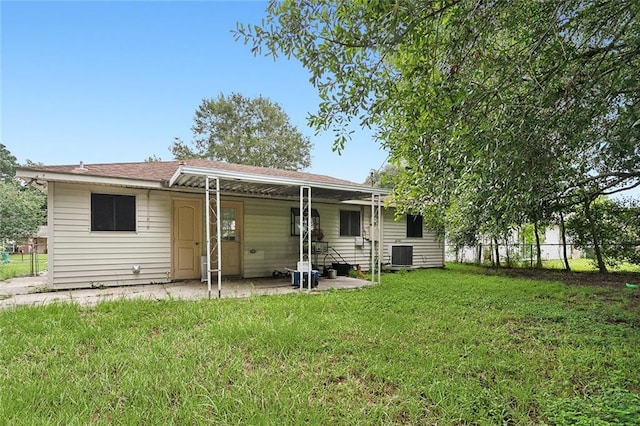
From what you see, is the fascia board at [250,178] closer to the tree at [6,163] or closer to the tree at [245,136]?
the tree at [245,136]

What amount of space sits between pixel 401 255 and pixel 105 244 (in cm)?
849

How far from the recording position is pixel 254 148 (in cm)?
2216

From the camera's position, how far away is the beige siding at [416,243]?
11.3 metres

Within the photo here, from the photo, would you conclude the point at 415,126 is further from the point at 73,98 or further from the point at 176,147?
the point at 176,147

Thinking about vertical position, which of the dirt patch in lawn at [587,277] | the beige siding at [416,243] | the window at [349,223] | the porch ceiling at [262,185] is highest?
the porch ceiling at [262,185]

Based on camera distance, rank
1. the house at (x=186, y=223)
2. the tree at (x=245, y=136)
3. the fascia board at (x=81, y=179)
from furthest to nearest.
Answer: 1. the tree at (x=245, y=136)
2. the house at (x=186, y=223)
3. the fascia board at (x=81, y=179)

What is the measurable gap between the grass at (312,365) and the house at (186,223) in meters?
2.15

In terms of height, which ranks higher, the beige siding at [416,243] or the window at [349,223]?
the window at [349,223]

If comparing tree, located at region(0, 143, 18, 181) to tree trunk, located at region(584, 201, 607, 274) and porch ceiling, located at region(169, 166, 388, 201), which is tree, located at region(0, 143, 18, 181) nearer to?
porch ceiling, located at region(169, 166, 388, 201)

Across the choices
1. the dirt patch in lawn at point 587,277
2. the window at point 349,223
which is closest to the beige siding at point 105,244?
the window at point 349,223

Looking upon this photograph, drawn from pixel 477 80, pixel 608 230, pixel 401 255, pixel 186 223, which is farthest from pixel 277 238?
pixel 608 230

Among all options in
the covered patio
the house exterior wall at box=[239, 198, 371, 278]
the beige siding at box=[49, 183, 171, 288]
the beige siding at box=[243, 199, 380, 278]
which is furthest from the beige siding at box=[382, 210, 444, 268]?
the beige siding at box=[49, 183, 171, 288]

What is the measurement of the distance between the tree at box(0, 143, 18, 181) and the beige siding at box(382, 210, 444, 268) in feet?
135

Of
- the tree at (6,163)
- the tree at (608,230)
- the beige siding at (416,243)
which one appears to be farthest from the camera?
the tree at (6,163)
